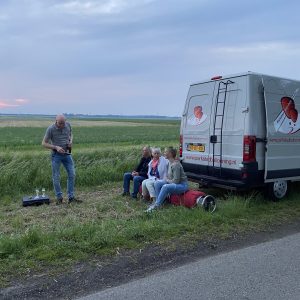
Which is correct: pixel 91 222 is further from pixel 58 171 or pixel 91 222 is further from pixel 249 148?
pixel 249 148

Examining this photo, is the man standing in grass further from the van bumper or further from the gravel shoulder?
the gravel shoulder

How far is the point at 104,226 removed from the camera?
18.7 feet

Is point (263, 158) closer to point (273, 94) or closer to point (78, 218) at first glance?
point (273, 94)

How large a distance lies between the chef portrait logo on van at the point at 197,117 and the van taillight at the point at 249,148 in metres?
1.24

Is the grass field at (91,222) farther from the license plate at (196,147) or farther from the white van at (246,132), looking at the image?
the license plate at (196,147)

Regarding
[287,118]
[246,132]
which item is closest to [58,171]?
[246,132]

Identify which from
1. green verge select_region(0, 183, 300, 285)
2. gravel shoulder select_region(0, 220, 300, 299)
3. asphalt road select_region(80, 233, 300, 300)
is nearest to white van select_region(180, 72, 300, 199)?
green verge select_region(0, 183, 300, 285)

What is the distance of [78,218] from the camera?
21.9 feet

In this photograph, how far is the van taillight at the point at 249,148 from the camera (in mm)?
7008

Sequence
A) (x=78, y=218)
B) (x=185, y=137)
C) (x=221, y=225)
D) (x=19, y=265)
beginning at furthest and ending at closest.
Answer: (x=185, y=137), (x=78, y=218), (x=221, y=225), (x=19, y=265)

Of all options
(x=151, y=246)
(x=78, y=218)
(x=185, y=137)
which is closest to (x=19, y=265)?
(x=151, y=246)

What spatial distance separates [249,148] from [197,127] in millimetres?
1458

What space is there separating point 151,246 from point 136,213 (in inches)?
75.7

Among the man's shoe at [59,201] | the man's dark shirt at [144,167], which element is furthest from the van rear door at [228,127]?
the man's shoe at [59,201]
